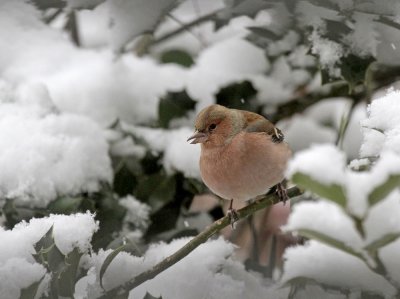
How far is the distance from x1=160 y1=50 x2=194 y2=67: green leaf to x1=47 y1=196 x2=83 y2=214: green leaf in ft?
1.90

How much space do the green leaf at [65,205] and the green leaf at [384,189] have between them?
0.65 metres

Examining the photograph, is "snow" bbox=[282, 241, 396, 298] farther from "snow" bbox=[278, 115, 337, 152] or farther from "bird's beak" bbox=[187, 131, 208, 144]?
"snow" bbox=[278, 115, 337, 152]

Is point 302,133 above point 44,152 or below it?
below

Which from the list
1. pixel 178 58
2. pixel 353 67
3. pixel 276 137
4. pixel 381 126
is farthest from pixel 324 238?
pixel 178 58

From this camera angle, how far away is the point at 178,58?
155 cm

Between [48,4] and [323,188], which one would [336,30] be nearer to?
[48,4]

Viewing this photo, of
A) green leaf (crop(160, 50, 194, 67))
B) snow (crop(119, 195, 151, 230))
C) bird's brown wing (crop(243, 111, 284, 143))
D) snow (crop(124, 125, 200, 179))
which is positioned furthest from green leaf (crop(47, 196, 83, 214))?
green leaf (crop(160, 50, 194, 67))

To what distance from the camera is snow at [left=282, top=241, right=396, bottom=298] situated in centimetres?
59

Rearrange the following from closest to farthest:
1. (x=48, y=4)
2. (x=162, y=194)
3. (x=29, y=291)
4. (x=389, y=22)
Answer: (x=29, y=291) → (x=389, y=22) → (x=48, y=4) → (x=162, y=194)

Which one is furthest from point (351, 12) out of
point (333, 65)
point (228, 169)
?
point (228, 169)

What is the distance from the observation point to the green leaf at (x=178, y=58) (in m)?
1.54

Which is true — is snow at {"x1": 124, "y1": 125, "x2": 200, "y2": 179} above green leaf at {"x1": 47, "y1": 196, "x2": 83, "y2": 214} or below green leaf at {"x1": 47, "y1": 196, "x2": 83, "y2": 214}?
below

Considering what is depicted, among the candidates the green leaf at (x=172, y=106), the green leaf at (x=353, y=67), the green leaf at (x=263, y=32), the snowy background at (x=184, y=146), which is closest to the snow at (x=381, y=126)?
the snowy background at (x=184, y=146)

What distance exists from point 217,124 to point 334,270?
2.14 feet
